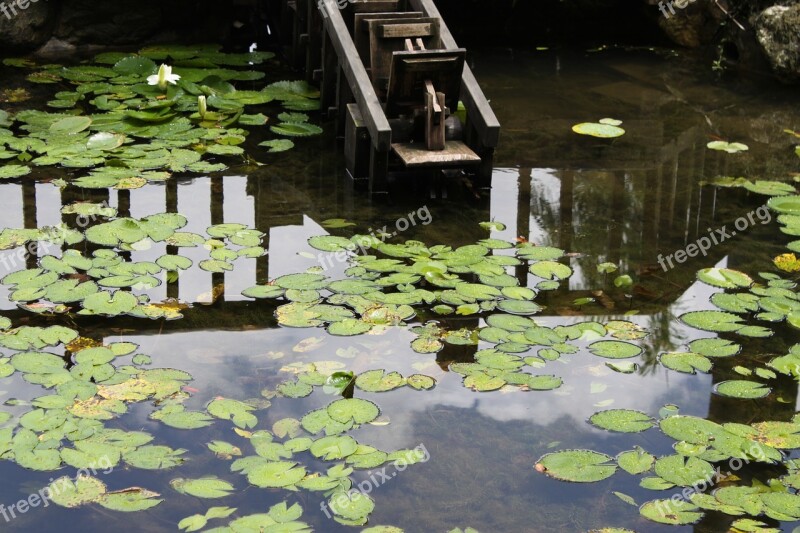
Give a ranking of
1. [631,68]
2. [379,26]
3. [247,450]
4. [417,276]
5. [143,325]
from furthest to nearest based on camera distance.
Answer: [631,68] → [379,26] → [417,276] → [143,325] → [247,450]

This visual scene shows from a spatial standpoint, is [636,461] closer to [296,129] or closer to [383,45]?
[383,45]

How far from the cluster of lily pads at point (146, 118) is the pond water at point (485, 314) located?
0.16m

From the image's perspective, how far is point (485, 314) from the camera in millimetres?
4137

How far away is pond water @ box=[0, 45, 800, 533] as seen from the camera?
10.2ft

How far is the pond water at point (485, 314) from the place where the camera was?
3102mm

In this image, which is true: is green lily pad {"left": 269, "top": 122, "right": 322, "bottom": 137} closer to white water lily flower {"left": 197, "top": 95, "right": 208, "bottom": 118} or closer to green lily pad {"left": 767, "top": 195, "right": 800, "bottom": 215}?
white water lily flower {"left": 197, "top": 95, "right": 208, "bottom": 118}

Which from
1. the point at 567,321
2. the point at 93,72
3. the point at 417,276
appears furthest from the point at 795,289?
the point at 93,72

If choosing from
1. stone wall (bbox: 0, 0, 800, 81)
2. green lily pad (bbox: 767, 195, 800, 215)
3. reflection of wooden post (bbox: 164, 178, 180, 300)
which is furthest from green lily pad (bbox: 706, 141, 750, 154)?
reflection of wooden post (bbox: 164, 178, 180, 300)

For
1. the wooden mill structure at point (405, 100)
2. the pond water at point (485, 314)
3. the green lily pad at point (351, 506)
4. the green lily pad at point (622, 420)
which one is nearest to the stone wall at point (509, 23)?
the pond water at point (485, 314)

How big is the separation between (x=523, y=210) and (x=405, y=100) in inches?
34.2

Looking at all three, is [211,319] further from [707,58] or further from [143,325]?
[707,58]

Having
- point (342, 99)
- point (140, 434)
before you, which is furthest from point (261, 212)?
point (140, 434)

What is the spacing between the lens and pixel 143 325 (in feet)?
13.0

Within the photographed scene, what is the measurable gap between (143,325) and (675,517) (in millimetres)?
2125
